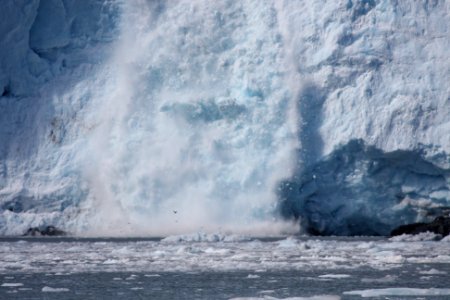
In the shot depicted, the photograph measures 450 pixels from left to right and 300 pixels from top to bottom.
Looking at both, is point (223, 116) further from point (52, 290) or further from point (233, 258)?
point (52, 290)

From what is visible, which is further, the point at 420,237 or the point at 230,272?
the point at 420,237

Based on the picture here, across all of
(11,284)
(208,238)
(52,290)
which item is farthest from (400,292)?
(208,238)

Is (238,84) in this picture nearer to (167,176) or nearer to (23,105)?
(167,176)

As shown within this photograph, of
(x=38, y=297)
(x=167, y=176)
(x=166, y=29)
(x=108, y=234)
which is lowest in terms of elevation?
(x=38, y=297)

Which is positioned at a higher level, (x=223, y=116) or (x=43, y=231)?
(x=223, y=116)

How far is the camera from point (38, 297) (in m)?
9.09

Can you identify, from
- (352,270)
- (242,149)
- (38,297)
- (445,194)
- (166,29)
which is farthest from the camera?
(166,29)

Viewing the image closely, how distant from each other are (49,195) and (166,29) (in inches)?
225

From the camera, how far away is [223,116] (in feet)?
77.9

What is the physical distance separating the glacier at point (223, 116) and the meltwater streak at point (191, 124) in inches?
1.5

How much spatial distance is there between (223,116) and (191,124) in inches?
38.2

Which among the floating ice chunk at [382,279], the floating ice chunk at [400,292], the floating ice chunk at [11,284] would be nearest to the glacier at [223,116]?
the floating ice chunk at [382,279]

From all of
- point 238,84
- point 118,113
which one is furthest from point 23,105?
point 238,84

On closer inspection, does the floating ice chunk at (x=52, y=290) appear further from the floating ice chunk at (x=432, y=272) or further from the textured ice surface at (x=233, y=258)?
the floating ice chunk at (x=432, y=272)
